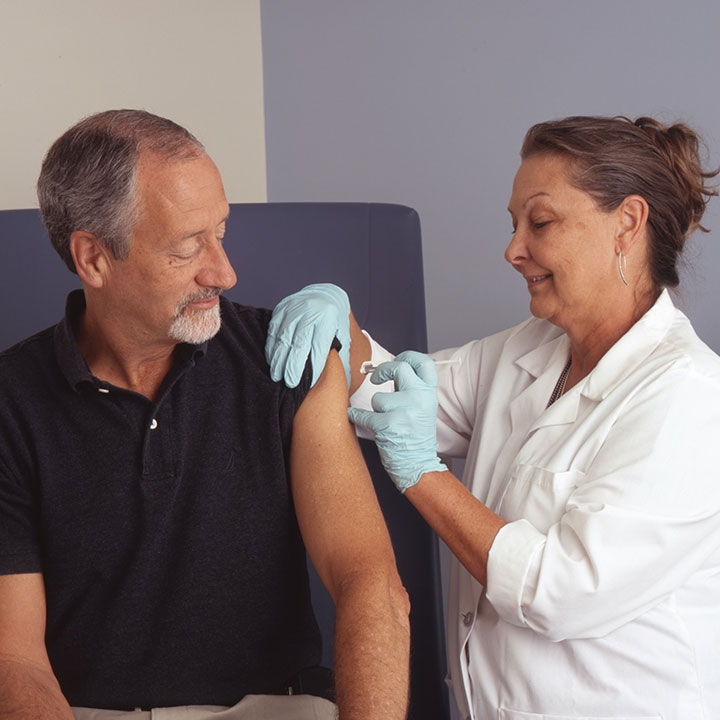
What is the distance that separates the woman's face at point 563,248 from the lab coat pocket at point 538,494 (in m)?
0.28

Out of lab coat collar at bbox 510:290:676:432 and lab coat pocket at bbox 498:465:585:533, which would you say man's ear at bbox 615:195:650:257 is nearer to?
lab coat collar at bbox 510:290:676:432

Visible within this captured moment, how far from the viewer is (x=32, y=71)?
2172mm

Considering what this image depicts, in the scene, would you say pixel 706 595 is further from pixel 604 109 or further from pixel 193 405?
pixel 604 109

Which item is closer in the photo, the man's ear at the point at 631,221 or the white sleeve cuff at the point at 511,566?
the white sleeve cuff at the point at 511,566

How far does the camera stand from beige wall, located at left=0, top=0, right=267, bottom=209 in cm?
216

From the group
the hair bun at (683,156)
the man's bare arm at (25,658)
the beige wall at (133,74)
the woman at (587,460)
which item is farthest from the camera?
the beige wall at (133,74)

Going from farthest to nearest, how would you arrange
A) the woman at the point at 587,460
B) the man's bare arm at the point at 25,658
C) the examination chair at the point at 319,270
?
the examination chair at the point at 319,270, the woman at the point at 587,460, the man's bare arm at the point at 25,658

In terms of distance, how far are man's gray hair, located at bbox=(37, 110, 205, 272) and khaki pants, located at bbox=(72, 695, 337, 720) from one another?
68 cm

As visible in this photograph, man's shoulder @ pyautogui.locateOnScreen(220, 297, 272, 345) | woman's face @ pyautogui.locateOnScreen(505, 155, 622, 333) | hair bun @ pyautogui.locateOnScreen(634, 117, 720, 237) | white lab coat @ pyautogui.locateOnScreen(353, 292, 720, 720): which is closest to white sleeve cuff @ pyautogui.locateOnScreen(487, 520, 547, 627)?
white lab coat @ pyautogui.locateOnScreen(353, 292, 720, 720)

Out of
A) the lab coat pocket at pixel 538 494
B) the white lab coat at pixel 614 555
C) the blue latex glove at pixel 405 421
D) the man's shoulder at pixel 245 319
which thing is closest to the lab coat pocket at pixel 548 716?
the white lab coat at pixel 614 555

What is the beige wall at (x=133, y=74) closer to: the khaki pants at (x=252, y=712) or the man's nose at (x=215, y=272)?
the man's nose at (x=215, y=272)

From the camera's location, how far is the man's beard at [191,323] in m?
1.39

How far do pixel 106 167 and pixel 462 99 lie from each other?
1.42m

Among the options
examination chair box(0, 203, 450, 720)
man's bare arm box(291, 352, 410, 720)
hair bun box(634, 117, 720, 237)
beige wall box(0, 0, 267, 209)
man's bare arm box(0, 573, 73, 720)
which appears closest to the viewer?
man's bare arm box(291, 352, 410, 720)
